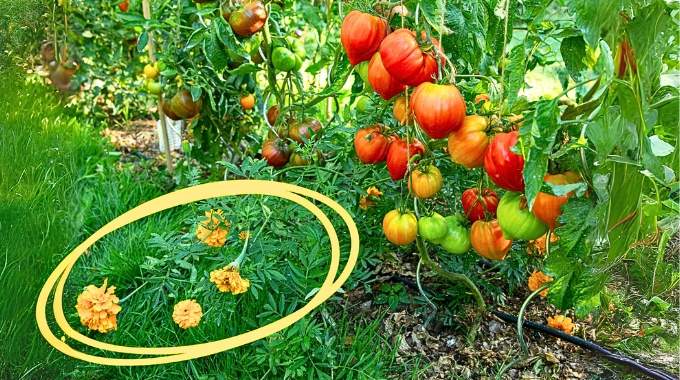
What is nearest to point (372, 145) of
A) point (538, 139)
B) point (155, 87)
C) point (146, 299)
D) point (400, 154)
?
point (400, 154)

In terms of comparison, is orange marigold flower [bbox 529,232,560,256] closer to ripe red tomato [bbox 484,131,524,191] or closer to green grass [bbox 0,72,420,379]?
green grass [bbox 0,72,420,379]

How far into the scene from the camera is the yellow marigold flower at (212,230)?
139 cm

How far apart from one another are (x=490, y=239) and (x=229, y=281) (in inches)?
18.6

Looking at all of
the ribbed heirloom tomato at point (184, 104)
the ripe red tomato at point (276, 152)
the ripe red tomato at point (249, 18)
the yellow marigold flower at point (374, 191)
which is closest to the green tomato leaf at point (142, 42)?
the ribbed heirloom tomato at point (184, 104)

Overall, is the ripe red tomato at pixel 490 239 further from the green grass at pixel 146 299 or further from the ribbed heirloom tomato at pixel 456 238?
the green grass at pixel 146 299

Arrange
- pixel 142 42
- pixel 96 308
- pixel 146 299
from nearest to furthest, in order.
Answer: pixel 96 308 < pixel 146 299 < pixel 142 42

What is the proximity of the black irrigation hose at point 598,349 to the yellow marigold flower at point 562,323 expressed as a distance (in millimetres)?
14

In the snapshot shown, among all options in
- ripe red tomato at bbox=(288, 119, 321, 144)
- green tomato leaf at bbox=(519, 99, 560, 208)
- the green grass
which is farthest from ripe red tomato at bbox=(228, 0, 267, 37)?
green tomato leaf at bbox=(519, 99, 560, 208)

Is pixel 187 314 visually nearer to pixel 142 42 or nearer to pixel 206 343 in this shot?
pixel 206 343

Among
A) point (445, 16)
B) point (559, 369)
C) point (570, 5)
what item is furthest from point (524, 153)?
point (559, 369)

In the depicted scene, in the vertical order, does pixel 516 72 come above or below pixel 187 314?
above

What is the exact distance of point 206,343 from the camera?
A: 52.9 inches

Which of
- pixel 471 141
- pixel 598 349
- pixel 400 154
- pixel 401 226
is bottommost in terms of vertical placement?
pixel 598 349

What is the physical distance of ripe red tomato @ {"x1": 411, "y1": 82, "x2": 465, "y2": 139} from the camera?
976 millimetres
